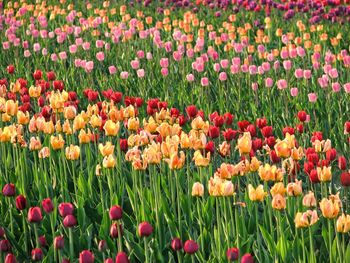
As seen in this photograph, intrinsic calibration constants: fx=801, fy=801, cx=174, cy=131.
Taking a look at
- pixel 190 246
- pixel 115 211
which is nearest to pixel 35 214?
pixel 115 211

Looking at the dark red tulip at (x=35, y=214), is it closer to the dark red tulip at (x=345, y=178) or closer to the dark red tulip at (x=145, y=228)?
the dark red tulip at (x=145, y=228)

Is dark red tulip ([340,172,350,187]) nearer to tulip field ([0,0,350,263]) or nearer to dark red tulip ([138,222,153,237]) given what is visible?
tulip field ([0,0,350,263])

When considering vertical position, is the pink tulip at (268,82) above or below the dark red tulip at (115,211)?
below

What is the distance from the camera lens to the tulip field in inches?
150

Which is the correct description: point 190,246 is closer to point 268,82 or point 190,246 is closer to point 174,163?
point 174,163

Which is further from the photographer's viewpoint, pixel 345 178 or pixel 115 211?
pixel 345 178

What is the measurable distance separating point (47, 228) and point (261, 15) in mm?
7894

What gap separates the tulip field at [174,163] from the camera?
12.5 ft

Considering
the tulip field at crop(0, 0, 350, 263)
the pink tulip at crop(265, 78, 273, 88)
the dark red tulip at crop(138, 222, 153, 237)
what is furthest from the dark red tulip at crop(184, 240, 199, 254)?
the pink tulip at crop(265, 78, 273, 88)

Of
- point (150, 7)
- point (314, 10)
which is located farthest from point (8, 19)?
point (314, 10)

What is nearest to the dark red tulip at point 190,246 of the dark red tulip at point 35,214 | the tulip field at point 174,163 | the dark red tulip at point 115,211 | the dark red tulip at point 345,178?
the tulip field at point 174,163

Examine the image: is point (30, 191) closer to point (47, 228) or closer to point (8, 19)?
point (47, 228)

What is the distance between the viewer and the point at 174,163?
404 cm

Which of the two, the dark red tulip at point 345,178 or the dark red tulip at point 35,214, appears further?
the dark red tulip at point 345,178
